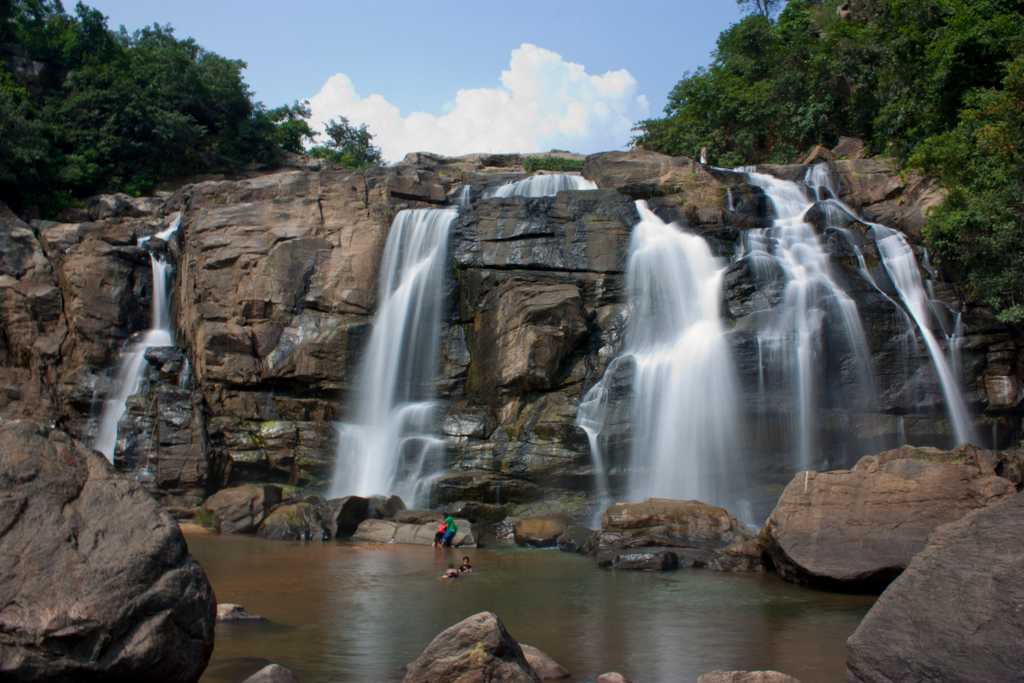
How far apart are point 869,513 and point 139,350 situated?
21.8 metres

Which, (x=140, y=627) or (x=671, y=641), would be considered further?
(x=671, y=641)

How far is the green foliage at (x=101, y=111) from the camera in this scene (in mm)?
36938

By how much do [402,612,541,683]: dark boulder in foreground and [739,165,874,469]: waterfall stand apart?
1458cm

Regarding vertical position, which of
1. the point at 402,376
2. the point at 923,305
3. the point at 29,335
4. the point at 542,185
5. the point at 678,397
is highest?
the point at 542,185

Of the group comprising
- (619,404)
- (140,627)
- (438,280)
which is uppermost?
(438,280)

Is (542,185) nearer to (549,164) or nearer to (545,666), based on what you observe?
(549,164)

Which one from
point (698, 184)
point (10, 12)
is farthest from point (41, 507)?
point (10, 12)

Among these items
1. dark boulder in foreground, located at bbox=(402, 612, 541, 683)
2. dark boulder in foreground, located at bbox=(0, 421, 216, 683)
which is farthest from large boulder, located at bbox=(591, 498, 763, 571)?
dark boulder in foreground, located at bbox=(0, 421, 216, 683)

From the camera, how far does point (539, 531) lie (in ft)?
64.1

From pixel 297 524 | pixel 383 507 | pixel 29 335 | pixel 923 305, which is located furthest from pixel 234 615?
pixel 923 305

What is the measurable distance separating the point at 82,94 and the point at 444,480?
95.2 ft

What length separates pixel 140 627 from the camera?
6855 mm

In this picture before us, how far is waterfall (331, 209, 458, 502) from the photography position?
23.3m

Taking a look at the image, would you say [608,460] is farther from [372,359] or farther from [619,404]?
[372,359]
